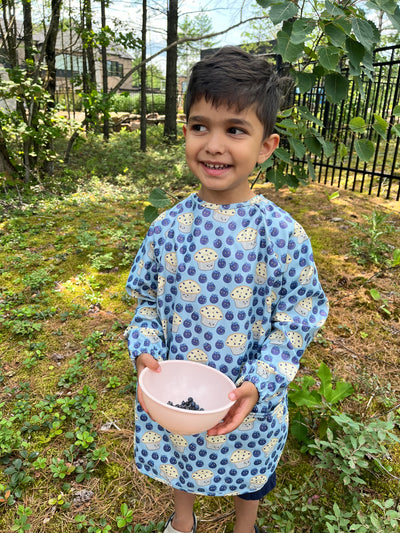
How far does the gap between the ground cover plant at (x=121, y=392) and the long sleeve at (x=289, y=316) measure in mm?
631

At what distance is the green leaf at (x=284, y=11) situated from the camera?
4.94 feet

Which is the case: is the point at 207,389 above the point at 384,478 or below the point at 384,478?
above

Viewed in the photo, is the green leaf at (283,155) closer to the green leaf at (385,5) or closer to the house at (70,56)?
the green leaf at (385,5)

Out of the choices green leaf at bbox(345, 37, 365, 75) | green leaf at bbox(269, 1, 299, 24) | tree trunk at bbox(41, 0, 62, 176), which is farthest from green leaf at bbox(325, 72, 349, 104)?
tree trunk at bbox(41, 0, 62, 176)

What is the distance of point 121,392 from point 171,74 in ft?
32.4

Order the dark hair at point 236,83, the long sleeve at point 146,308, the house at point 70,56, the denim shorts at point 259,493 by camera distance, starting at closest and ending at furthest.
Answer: the dark hair at point 236,83, the long sleeve at point 146,308, the denim shorts at point 259,493, the house at point 70,56

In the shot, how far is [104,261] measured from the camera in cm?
381

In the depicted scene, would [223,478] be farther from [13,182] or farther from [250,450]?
[13,182]

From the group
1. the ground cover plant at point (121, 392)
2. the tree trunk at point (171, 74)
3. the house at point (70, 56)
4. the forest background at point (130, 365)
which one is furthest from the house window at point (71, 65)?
the ground cover plant at point (121, 392)

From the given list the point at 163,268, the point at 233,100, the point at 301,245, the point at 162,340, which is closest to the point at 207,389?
the point at 162,340

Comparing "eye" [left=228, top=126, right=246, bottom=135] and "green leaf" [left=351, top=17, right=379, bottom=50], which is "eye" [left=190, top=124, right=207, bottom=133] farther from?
"green leaf" [left=351, top=17, right=379, bottom=50]

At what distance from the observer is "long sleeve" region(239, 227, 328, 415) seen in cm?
114

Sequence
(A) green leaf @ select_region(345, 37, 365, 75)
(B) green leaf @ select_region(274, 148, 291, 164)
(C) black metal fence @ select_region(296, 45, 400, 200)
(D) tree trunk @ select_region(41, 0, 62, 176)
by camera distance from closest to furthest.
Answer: (A) green leaf @ select_region(345, 37, 365, 75) < (B) green leaf @ select_region(274, 148, 291, 164) < (C) black metal fence @ select_region(296, 45, 400, 200) < (D) tree trunk @ select_region(41, 0, 62, 176)

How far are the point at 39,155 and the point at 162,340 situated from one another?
564cm
